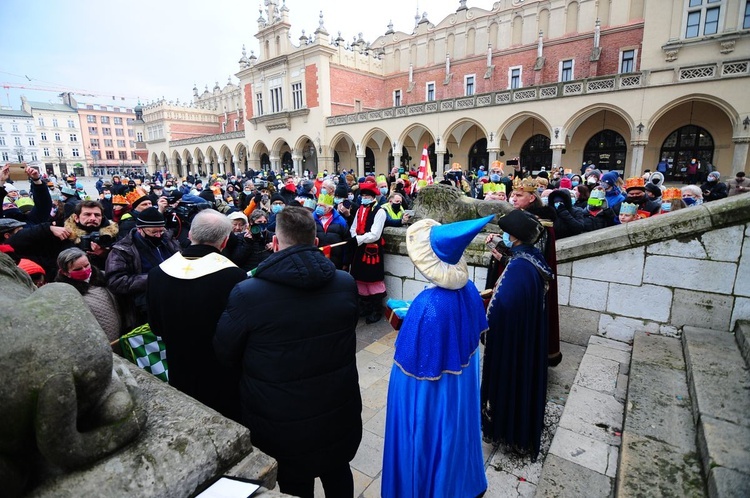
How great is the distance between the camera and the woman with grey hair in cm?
268

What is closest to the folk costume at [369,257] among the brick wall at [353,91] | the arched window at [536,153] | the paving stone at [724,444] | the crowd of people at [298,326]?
the crowd of people at [298,326]

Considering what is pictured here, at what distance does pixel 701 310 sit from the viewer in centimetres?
337

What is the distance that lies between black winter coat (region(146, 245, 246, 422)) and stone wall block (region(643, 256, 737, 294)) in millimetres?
3654

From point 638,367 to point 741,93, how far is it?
17680 mm

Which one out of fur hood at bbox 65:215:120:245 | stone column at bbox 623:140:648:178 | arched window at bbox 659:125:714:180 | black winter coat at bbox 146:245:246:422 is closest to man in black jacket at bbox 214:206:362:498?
black winter coat at bbox 146:245:246:422

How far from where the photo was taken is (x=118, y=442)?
132 centimetres

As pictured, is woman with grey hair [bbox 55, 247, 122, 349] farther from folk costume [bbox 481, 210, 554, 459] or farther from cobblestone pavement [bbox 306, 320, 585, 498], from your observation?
folk costume [bbox 481, 210, 554, 459]

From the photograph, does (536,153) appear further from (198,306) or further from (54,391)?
(54,391)

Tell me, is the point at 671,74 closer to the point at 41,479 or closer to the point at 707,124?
the point at 707,124

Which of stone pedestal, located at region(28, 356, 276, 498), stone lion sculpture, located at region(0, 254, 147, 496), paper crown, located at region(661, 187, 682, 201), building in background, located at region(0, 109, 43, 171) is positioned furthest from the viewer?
building in background, located at region(0, 109, 43, 171)

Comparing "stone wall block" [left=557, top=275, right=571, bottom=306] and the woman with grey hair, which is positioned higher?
the woman with grey hair

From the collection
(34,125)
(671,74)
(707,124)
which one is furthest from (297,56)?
(34,125)

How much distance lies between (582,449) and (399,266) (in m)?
2.83

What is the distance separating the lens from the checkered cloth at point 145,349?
2.71 metres
